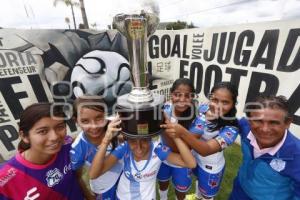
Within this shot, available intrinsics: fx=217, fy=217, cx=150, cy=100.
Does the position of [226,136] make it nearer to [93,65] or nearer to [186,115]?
[186,115]

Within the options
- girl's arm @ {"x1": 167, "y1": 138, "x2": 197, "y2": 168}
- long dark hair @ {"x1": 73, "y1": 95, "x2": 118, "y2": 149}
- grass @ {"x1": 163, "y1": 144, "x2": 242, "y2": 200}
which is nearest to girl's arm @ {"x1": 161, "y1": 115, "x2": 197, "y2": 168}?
girl's arm @ {"x1": 167, "y1": 138, "x2": 197, "y2": 168}

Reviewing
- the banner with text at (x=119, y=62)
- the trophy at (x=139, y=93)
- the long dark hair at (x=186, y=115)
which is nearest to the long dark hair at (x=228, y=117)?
the long dark hair at (x=186, y=115)

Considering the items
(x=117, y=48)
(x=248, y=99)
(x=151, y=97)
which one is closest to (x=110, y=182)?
(x=151, y=97)

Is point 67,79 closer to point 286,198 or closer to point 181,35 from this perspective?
point 181,35

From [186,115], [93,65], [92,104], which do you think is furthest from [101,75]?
[92,104]

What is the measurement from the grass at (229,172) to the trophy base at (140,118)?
5.21 ft

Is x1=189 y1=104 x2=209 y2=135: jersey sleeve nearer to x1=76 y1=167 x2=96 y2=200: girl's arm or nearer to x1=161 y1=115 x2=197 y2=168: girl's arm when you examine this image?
x1=161 y1=115 x2=197 y2=168: girl's arm

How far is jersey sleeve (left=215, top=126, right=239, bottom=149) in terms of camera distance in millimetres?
1345

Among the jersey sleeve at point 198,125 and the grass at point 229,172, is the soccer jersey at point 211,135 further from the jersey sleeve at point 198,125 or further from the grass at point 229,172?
the grass at point 229,172

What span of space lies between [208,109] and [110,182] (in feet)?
2.82

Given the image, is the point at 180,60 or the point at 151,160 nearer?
the point at 151,160

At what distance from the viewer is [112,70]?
3924 millimetres

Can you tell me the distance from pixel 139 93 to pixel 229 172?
2.11 m

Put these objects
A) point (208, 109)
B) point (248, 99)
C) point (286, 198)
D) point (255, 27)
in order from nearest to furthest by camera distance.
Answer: point (286, 198), point (208, 109), point (255, 27), point (248, 99)
